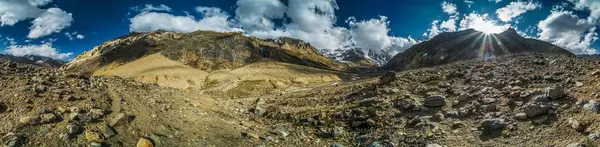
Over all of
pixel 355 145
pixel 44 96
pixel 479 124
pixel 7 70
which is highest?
pixel 7 70

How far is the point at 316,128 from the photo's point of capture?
59.2 ft

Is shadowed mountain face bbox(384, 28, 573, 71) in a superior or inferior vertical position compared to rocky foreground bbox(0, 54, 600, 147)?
superior

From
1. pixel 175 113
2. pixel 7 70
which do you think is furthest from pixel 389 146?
pixel 7 70

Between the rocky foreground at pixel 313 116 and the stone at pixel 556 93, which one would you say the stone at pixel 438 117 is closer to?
the rocky foreground at pixel 313 116

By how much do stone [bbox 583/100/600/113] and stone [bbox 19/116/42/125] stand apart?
1807cm

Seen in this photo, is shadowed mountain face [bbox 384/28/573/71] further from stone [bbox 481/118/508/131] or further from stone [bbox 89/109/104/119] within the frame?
stone [bbox 89/109/104/119]

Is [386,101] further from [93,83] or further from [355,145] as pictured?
[93,83]

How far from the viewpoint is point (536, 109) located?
13.3 m

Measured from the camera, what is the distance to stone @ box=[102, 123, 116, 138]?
464 inches

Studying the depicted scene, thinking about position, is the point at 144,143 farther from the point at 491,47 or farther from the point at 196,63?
the point at 196,63

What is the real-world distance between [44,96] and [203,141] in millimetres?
6280

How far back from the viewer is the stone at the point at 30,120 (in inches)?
436

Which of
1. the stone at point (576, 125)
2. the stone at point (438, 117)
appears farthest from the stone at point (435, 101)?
the stone at point (576, 125)

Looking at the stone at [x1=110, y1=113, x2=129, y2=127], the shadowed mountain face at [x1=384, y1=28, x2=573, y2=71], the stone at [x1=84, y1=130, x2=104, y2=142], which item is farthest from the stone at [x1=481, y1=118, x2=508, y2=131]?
the shadowed mountain face at [x1=384, y1=28, x2=573, y2=71]
